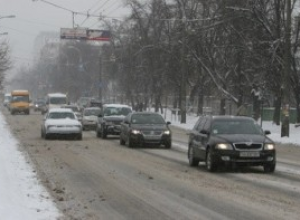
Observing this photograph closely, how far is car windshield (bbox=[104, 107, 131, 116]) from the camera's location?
36.2 meters

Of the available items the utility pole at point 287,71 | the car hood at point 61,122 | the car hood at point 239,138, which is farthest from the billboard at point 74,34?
the car hood at point 239,138

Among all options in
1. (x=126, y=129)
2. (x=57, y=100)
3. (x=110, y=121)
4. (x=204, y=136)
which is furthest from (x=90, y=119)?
(x=57, y=100)

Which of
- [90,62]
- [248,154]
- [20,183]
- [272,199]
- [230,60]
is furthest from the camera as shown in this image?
[90,62]

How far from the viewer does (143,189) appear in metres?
14.3

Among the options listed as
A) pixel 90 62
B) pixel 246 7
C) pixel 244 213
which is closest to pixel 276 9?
pixel 246 7

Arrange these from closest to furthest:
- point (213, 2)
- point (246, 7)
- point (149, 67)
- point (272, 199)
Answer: point (272, 199)
point (246, 7)
point (213, 2)
point (149, 67)

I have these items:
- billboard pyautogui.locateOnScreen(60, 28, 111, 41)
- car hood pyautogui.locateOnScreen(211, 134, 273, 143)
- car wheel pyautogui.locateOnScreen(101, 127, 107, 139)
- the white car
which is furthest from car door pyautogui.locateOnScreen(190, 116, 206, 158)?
billboard pyautogui.locateOnScreen(60, 28, 111, 41)

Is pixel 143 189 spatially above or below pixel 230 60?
below

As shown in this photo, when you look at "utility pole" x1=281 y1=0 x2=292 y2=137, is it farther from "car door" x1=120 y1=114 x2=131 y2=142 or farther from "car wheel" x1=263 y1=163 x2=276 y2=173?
"car wheel" x1=263 y1=163 x2=276 y2=173

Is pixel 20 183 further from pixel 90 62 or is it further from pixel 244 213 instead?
pixel 90 62

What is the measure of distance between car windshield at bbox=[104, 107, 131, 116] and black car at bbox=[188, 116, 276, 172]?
1696 cm

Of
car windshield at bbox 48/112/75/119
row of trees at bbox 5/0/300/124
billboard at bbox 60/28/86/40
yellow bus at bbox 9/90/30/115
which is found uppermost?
billboard at bbox 60/28/86/40

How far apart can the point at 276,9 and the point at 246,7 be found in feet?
5.88

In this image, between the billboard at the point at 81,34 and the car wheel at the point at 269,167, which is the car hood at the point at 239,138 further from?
the billboard at the point at 81,34
